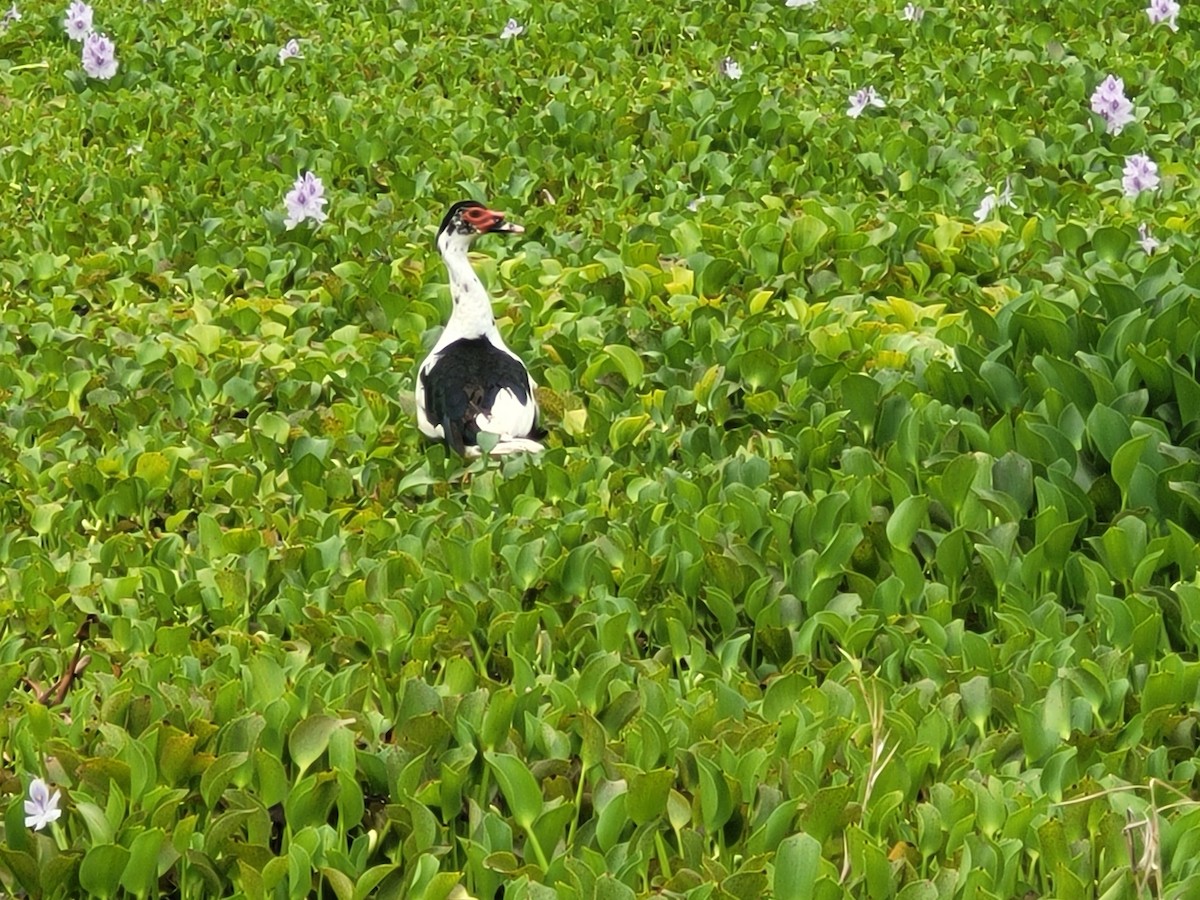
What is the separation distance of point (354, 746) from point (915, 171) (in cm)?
485

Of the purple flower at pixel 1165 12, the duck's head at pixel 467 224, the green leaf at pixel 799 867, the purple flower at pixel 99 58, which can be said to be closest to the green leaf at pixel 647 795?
the green leaf at pixel 799 867

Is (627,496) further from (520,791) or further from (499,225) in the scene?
(520,791)

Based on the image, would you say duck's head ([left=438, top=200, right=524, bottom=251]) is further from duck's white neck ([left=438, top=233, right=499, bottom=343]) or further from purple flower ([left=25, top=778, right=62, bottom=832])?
purple flower ([left=25, top=778, right=62, bottom=832])

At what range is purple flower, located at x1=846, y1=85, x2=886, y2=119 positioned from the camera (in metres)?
8.40

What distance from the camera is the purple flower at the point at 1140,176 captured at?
23.2 feet

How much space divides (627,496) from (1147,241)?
240cm

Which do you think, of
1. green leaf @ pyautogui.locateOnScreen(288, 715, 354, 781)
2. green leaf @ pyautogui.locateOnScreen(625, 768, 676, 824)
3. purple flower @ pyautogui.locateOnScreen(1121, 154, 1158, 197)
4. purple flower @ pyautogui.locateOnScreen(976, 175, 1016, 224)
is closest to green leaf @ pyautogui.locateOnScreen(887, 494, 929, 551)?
green leaf @ pyautogui.locateOnScreen(625, 768, 676, 824)

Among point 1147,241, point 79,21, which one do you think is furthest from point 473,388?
point 79,21

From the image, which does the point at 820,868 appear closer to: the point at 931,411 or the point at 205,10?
the point at 931,411

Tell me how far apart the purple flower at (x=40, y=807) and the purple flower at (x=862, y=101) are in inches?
232

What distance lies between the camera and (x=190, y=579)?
15.3 ft

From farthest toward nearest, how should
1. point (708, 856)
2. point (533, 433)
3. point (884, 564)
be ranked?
point (533, 433) < point (884, 564) < point (708, 856)

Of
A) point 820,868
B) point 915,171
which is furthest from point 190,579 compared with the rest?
point 915,171

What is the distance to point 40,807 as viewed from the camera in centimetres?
340
